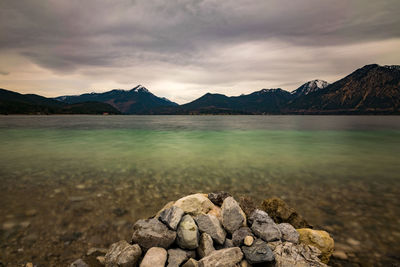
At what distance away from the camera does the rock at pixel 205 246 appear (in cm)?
589

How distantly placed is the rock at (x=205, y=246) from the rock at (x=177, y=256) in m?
0.22

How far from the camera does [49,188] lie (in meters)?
12.0

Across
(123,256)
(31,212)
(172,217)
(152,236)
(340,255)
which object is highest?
(172,217)

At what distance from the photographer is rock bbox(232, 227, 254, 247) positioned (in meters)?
6.27

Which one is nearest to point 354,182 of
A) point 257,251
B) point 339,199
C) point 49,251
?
point 339,199

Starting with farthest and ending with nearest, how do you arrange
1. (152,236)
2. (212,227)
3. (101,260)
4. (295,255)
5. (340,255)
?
(340,255) < (212,227) < (101,260) < (152,236) < (295,255)

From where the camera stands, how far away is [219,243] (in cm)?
631

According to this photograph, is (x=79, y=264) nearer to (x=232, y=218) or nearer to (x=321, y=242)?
(x=232, y=218)

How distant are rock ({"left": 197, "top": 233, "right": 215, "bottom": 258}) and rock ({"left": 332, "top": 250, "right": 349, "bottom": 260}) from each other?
13.6 feet

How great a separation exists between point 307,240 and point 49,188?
13587 mm

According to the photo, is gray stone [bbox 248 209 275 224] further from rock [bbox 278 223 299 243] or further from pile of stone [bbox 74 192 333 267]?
rock [bbox 278 223 299 243]

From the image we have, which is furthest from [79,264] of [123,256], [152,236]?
[152,236]

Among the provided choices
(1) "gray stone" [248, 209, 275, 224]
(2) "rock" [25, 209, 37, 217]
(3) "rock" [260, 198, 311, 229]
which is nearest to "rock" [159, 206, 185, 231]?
(1) "gray stone" [248, 209, 275, 224]

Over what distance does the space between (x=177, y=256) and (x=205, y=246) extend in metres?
0.86
